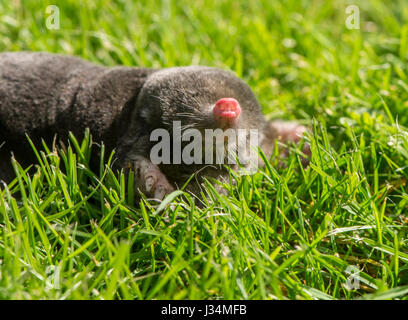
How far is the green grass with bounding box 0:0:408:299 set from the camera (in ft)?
5.31

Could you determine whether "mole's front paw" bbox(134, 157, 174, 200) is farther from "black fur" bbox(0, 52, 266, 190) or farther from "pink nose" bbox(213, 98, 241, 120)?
"pink nose" bbox(213, 98, 241, 120)

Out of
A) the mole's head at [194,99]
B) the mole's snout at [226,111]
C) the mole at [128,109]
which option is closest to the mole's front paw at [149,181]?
the mole at [128,109]

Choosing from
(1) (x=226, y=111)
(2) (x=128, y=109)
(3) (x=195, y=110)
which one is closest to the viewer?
(1) (x=226, y=111)

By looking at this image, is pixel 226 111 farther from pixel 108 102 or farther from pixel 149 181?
pixel 108 102

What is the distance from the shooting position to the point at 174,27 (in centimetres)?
349

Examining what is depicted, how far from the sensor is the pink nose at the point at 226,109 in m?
1.94

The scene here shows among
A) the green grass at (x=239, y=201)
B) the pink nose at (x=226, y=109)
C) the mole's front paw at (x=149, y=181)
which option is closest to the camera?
the green grass at (x=239, y=201)

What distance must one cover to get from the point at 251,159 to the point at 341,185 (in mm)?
414

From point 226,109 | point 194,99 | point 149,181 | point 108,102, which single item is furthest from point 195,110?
point 108,102

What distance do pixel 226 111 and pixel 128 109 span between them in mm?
509

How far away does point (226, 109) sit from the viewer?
6.38 ft

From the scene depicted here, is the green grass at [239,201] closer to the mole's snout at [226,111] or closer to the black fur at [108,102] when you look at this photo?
the black fur at [108,102]

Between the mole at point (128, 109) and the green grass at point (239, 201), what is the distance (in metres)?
0.10

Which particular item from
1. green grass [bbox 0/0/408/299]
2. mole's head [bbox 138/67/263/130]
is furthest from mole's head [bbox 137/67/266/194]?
green grass [bbox 0/0/408/299]
